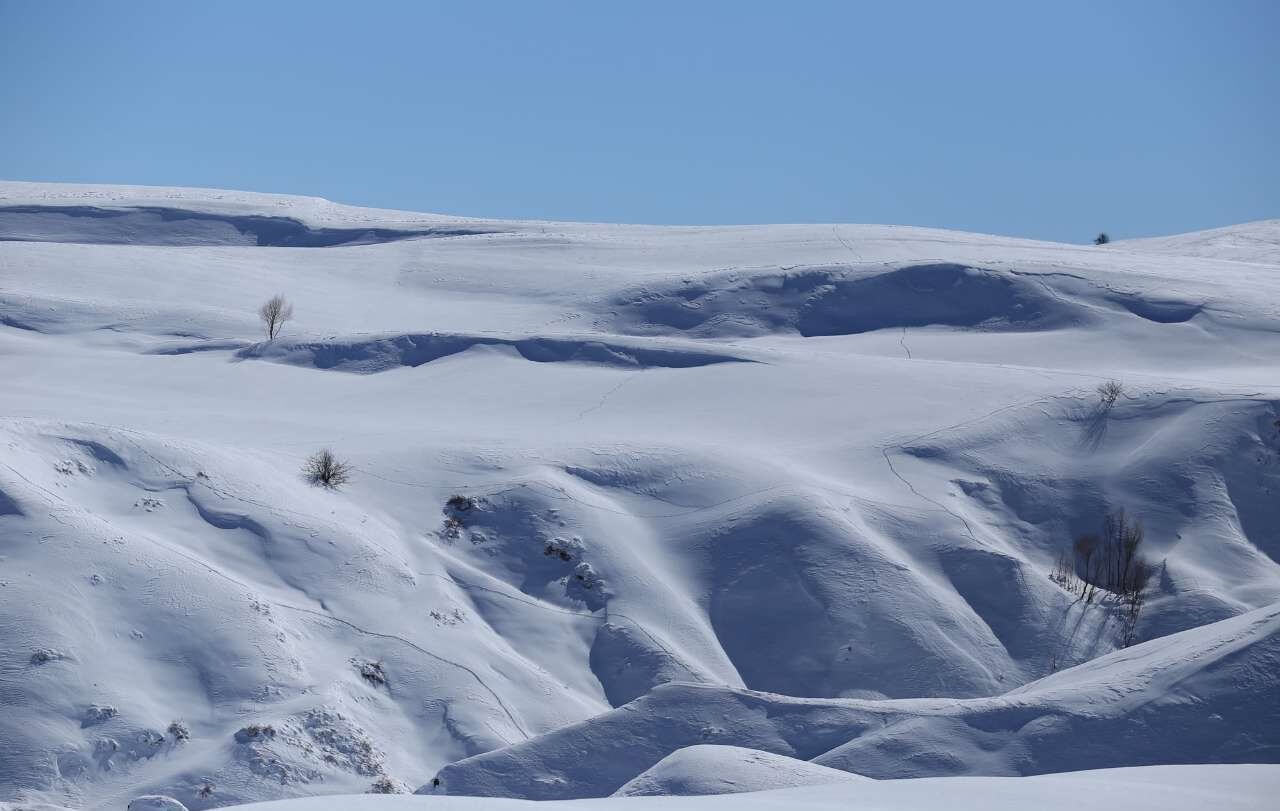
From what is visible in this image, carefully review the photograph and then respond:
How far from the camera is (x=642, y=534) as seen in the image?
21766mm

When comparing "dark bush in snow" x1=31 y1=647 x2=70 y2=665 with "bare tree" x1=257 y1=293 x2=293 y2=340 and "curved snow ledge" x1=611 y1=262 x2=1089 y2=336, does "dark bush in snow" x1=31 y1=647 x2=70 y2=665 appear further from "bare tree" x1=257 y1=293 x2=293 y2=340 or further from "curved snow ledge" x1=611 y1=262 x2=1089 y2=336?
"curved snow ledge" x1=611 y1=262 x2=1089 y2=336

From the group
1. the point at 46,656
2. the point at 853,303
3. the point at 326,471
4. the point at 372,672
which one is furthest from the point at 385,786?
the point at 853,303

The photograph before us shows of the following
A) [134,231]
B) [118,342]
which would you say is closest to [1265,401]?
[118,342]

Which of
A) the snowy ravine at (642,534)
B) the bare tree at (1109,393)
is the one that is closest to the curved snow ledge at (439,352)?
the snowy ravine at (642,534)

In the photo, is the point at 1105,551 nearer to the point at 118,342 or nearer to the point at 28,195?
the point at 118,342

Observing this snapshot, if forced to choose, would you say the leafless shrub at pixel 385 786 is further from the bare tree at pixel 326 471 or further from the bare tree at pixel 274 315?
the bare tree at pixel 274 315

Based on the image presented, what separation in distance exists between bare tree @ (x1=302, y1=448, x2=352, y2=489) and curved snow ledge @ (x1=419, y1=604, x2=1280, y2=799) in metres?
7.18

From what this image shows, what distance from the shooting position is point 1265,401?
2589 cm

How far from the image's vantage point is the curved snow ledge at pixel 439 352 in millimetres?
30188

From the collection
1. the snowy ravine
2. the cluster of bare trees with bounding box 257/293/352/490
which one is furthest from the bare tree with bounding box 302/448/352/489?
the snowy ravine

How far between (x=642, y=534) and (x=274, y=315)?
14312 mm

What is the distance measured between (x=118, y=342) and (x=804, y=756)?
71.6 feet

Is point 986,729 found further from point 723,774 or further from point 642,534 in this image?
point 642,534

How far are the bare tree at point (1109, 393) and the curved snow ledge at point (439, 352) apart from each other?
736cm
